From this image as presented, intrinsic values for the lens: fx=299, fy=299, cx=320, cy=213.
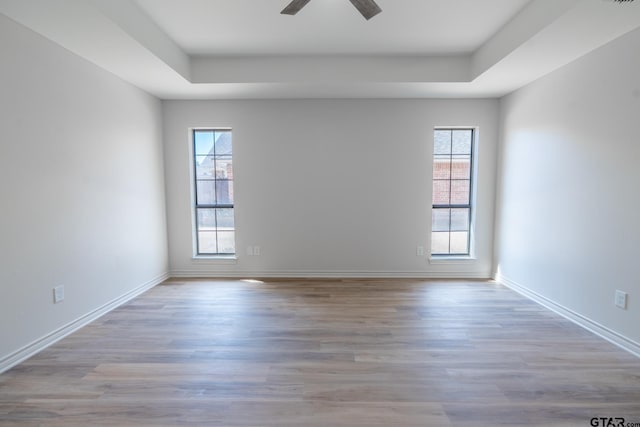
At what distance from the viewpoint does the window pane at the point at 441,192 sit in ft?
13.7

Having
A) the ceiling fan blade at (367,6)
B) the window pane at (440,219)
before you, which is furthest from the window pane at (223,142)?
the window pane at (440,219)

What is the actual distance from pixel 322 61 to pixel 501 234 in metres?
3.13

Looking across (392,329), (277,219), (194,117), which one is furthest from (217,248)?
(392,329)

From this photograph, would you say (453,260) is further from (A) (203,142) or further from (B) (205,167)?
(A) (203,142)

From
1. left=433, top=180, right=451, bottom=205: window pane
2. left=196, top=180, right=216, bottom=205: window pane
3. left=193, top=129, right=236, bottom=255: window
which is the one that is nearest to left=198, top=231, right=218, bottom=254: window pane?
left=193, top=129, right=236, bottom=255: window

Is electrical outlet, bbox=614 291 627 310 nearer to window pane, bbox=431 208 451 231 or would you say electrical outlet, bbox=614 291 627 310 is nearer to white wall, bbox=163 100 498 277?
white wall, bbox=163 100 498 277

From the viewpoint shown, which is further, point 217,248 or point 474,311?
point 217,248

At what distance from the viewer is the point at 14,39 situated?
2.08 meters

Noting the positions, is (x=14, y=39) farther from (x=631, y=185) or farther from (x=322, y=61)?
(x=631, y=185)

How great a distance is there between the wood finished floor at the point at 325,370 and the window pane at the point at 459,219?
1.29m

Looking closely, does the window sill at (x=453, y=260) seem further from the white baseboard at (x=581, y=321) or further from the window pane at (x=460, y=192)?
the window pane at (x=460, y=192)

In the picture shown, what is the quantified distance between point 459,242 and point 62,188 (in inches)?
179

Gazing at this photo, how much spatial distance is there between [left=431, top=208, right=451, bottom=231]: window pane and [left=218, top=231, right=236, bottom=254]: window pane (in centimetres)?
284

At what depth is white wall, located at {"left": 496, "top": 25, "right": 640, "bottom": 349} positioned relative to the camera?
2297mm
